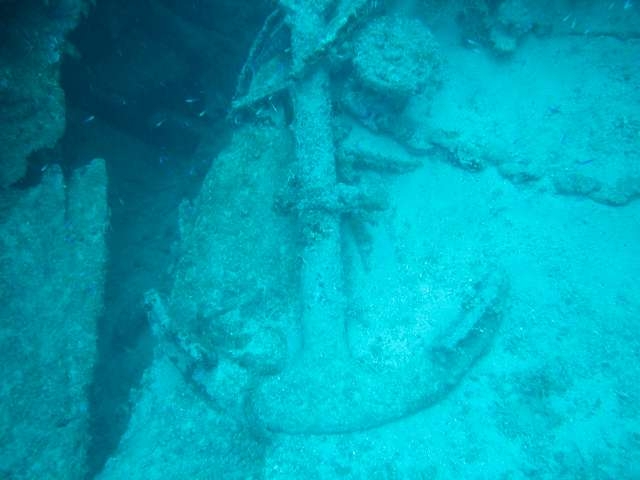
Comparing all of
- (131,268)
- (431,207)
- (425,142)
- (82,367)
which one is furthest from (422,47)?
(82,367)

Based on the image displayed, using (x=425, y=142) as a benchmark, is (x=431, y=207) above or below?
below

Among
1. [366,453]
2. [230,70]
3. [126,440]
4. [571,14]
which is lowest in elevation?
[126,440]

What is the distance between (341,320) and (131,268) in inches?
81.8

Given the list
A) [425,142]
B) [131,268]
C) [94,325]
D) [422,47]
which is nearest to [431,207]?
[425,142]

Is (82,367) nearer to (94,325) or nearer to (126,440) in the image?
(94,325)

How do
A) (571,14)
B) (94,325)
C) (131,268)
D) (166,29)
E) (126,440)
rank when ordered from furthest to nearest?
(571,14)
(166,29)
(131,268)
(126,440)
(94,325)

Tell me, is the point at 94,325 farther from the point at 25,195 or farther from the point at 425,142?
the point at 425,142

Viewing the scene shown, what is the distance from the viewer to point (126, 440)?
345 cm

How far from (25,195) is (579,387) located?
525 centimetres

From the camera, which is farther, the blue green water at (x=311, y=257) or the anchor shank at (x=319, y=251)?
the anchor shank at (x=319, y=251)

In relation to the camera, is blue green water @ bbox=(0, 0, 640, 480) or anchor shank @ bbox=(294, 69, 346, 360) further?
anchor shank @ bbox=(294, 69, 346, 360)

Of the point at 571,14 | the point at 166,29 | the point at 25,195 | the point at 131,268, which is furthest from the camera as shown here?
the point at 571,14

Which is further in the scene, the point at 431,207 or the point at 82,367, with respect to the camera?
the point at 431,207

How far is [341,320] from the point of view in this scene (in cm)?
362
